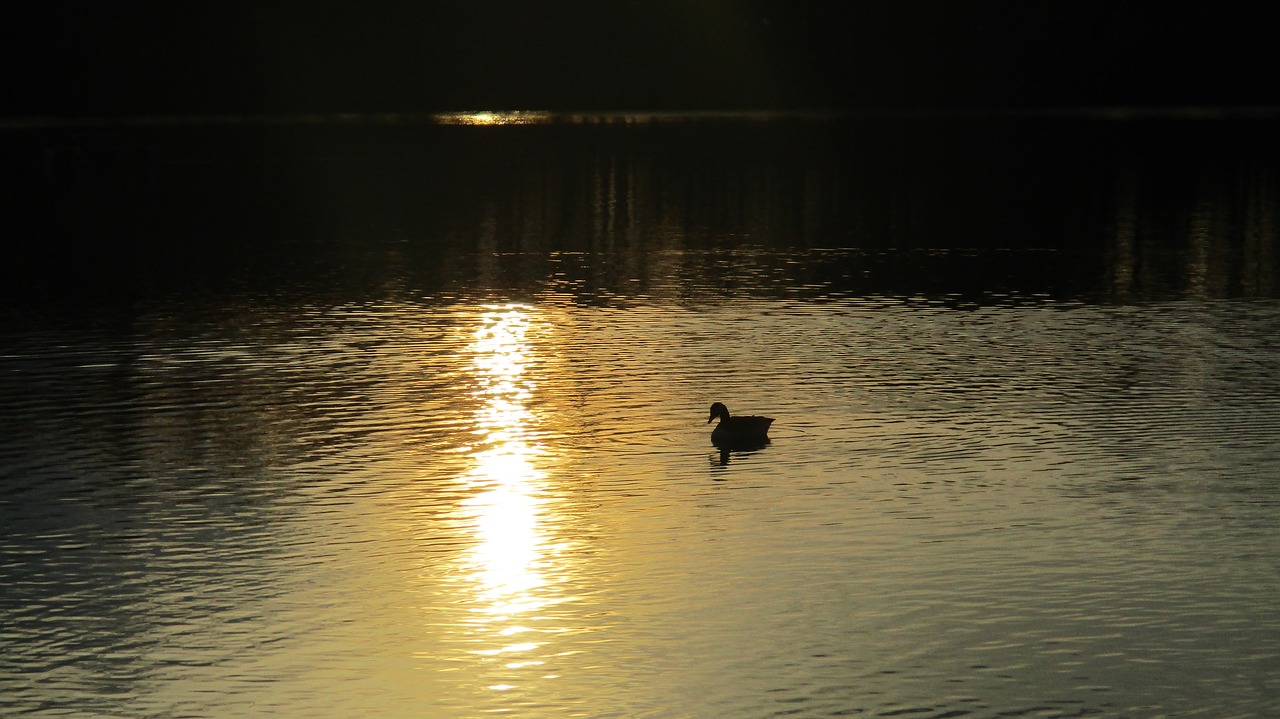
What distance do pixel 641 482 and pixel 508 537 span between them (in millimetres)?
2662

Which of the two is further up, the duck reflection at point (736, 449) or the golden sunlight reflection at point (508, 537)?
the duck reflection at point (736, 449)

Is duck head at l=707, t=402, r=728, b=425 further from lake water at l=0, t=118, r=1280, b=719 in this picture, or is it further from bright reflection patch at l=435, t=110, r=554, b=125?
bright reflection patch at l=435, t=110, r=554, b=125

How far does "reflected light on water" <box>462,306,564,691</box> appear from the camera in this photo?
50.9ft

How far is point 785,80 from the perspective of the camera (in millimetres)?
197625

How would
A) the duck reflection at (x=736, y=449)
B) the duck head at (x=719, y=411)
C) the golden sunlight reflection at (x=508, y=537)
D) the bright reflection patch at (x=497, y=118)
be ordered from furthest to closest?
1. the bright reflection patch at (x=497, y=118)
2. the duck head at (x=719, y=411)
3. the duck reflection at (x=736, y=449)
4. the golden sunlight reflection at (x=508, y=537)

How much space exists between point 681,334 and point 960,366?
5.55 metres

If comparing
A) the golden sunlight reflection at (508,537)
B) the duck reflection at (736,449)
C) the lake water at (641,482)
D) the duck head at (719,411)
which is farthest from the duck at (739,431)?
the golden sunlight reflection at (508,537)

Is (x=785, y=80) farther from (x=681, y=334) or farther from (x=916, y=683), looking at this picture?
(x=916, y=683)

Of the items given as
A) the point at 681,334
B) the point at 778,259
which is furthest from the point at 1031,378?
the point at 778,259

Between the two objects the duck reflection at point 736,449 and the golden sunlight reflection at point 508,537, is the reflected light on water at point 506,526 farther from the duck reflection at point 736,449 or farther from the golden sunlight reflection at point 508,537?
the duck reflection at point 736,449

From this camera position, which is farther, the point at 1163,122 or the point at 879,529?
the point at 1163,122

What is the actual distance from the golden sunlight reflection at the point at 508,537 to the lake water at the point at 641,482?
0.18ft

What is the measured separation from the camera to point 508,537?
18.5 m

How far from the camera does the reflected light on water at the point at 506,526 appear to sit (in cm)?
1550
